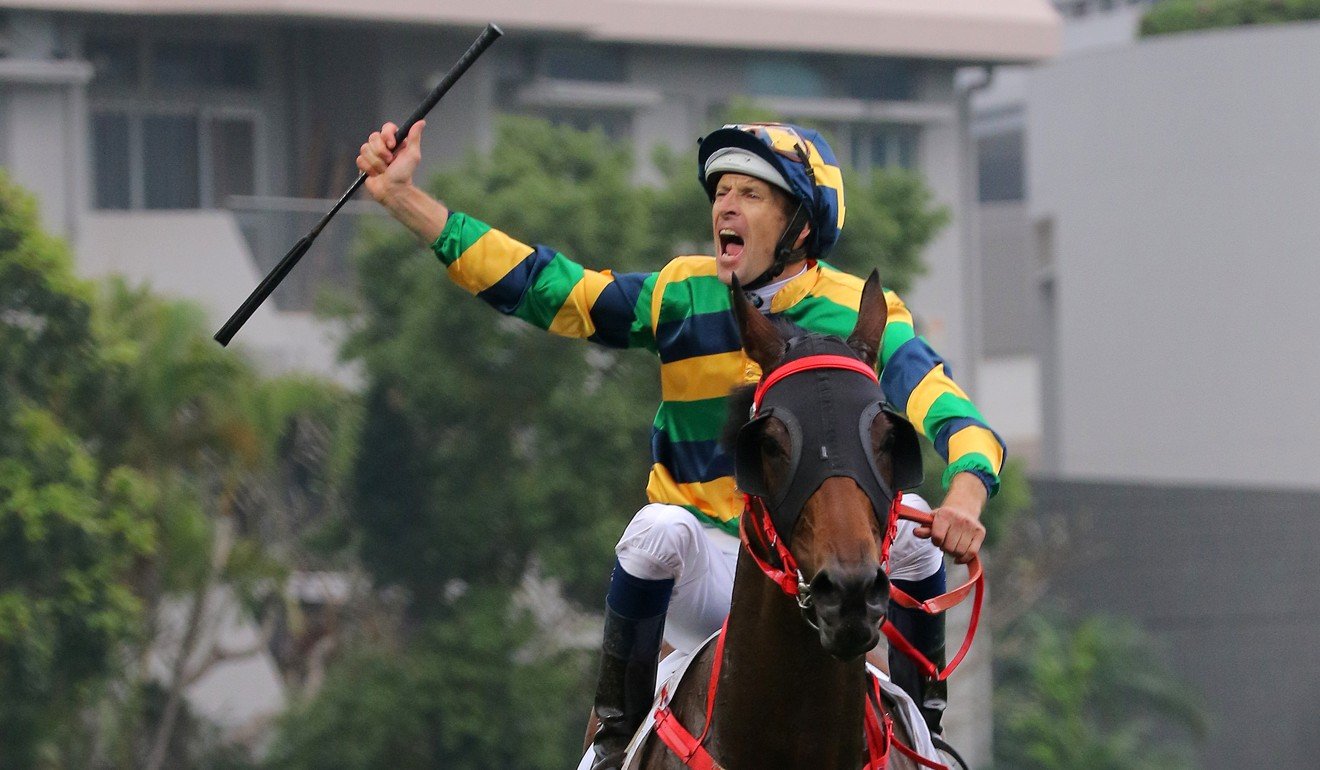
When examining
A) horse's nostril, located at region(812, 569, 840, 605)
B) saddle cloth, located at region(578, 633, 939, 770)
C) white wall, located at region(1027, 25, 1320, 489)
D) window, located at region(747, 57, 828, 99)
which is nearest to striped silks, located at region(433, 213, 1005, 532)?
saddle cloth, located at region(578, 633, 939, 770)

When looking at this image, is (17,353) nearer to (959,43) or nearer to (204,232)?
(204,232)

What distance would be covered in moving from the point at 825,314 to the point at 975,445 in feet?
2.20

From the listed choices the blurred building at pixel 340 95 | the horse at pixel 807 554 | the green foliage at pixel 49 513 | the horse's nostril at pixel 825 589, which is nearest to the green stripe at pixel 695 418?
the horse at pixel 807 554

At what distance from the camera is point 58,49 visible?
2167 cm

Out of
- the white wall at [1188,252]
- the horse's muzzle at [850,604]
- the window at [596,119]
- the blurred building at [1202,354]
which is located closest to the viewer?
the horse's muzzle at [850,604]

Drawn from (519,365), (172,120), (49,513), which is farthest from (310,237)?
(172,120)

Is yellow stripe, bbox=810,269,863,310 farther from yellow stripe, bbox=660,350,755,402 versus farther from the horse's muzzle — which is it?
the horse's muzzle

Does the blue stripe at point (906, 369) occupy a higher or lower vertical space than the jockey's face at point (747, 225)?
lower

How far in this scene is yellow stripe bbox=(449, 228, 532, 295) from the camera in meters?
4.98

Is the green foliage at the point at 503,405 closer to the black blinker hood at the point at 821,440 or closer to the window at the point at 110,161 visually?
the window at the point at 110,161

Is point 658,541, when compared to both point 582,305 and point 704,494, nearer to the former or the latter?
point 704,494

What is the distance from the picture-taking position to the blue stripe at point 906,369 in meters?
4.62

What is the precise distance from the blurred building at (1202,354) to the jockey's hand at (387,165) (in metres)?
24.7

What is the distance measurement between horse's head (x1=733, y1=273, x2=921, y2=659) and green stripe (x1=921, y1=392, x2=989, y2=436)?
1.14 feet
